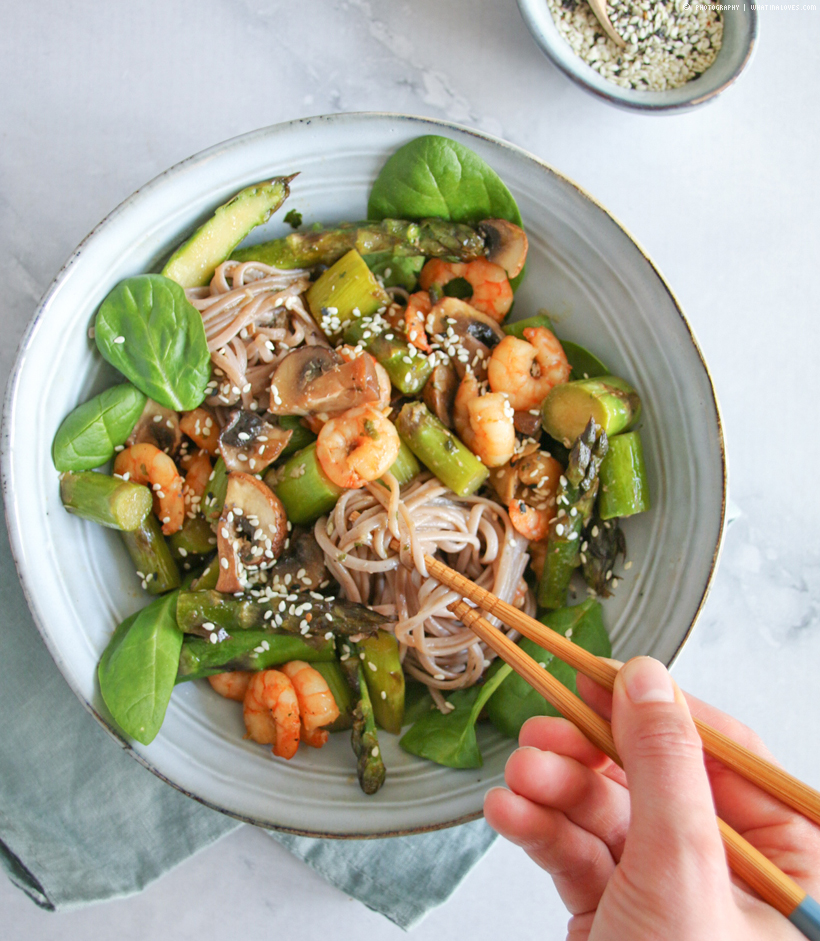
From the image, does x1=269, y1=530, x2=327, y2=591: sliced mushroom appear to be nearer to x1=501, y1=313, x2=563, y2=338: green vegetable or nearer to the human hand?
the human hand

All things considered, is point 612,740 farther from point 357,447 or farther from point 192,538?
point 192,538

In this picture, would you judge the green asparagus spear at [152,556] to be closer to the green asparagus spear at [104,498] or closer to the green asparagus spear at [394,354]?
the green asparagus spear at [104,498]

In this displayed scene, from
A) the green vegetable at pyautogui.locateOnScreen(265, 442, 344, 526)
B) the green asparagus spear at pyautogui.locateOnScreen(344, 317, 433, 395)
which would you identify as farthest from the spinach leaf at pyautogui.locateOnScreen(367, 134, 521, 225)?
the green vegetable at pyautogui.locateOnScreen(265, 442, 344, 526)

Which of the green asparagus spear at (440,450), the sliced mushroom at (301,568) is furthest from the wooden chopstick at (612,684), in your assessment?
the sliced mushroom at (301,568)

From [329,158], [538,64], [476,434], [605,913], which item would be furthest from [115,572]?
[538,64]

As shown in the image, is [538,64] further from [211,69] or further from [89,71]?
[89,71]
